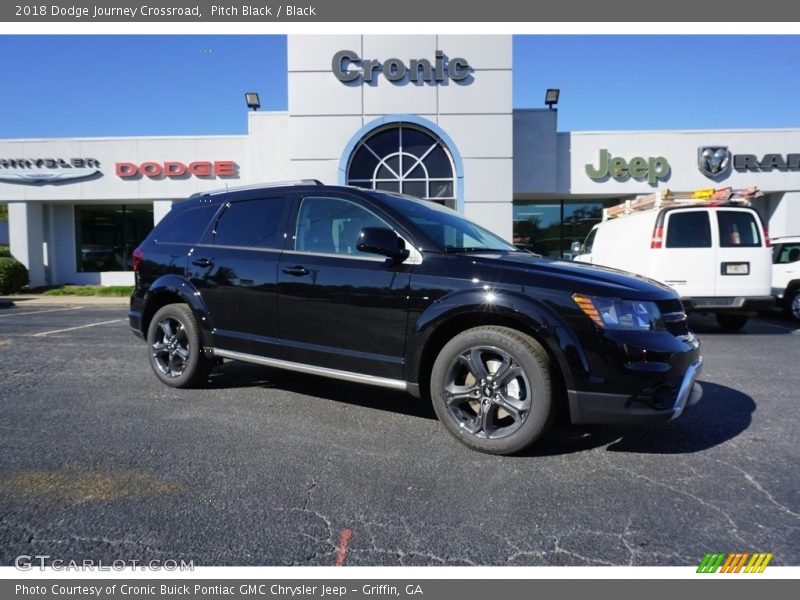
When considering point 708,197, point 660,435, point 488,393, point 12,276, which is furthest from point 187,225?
point 12,276

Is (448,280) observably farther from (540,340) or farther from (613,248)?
(613,248)

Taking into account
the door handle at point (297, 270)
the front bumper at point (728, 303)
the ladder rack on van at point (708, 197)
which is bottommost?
the front bumper at point (728, 303)

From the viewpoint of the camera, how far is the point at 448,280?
3.40m

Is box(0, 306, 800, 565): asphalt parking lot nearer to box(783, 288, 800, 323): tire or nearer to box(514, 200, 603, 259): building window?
box(783, 288, 800, 323): tire

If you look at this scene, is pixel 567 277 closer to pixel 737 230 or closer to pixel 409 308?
pixel 409 308

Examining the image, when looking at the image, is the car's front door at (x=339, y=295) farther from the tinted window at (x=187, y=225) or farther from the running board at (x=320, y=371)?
the tinted window at (x=187, y=225)

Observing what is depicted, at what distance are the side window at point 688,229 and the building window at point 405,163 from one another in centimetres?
738

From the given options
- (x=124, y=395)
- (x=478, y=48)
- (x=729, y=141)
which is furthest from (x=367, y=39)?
(x=124, y=395)

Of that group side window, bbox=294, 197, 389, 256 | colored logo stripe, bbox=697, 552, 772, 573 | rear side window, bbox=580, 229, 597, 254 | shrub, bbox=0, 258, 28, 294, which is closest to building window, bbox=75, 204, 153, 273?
shrub, bbox=0, 258, 28, 294

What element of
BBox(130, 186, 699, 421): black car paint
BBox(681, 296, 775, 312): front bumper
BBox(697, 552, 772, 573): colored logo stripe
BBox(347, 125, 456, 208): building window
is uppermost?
BBox(347, 125, 456, 208): building window

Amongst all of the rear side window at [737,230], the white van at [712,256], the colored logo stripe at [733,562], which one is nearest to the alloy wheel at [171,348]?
the colored logo stripe at [733,562]

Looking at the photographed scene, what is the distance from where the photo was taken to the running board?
3.62m

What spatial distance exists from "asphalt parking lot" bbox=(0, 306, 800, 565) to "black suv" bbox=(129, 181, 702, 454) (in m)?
0.40

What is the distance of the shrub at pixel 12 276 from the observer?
16.2 m
